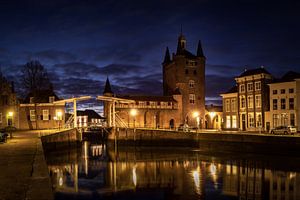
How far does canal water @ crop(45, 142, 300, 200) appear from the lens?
65.1 feet

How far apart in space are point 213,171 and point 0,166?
692 inches

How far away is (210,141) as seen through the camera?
40.1 m

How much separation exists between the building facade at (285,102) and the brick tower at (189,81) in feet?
70.3

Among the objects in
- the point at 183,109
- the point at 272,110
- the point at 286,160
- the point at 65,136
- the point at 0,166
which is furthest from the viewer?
the point at 183,109

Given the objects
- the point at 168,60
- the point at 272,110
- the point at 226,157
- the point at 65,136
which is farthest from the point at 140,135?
the point at 168,60

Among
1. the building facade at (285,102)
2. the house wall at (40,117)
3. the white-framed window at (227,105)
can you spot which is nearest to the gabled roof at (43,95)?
the house wall at (40,117)

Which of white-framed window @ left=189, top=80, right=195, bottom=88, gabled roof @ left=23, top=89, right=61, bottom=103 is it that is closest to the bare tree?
gabled roof @ left=23, top=89, right=61, bottom=103

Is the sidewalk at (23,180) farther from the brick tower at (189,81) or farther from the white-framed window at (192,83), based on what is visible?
the white-framed window at (192,83)

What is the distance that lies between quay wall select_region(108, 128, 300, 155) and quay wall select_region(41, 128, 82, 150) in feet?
21.3

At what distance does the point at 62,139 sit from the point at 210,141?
18.0m

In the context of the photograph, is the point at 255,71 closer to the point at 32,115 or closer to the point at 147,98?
the point at 147,98

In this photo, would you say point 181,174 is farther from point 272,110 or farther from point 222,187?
point 272,110

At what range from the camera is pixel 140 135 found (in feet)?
151

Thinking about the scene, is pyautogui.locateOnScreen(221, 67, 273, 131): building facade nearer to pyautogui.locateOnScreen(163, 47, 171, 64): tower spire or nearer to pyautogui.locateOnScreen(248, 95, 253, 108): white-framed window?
pyautogui.locateOnScreen(248, 95, 253, 108): white-framed window
